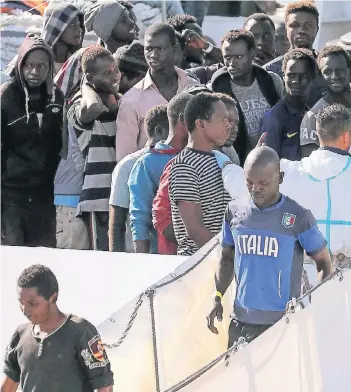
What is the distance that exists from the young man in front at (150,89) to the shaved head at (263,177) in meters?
2.12

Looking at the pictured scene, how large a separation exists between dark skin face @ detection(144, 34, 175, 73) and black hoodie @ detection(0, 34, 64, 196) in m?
0.66

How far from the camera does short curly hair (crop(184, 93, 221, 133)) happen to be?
5891mm

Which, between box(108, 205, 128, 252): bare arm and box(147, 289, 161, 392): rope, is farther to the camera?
box(108, 205, 128, 252): bare arm

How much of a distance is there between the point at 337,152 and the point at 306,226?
28.5 inches

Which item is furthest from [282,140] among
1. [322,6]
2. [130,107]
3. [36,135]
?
[322,6]

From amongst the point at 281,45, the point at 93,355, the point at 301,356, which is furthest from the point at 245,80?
the point at 93,355

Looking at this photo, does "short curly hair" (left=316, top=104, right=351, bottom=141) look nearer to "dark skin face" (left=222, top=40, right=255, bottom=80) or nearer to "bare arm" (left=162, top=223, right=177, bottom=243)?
"bare arm" (left=162, top=223, right=177, bottom=243)

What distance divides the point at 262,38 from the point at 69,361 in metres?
4.66

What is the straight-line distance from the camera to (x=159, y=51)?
290 inches

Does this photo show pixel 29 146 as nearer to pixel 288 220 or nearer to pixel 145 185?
pixel 145 185

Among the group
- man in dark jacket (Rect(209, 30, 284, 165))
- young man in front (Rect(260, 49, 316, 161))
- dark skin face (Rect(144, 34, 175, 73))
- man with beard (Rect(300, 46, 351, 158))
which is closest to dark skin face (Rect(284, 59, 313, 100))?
young man in front (Rect(260, 49, 316, 161))

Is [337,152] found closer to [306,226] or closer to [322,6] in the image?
[306,226]

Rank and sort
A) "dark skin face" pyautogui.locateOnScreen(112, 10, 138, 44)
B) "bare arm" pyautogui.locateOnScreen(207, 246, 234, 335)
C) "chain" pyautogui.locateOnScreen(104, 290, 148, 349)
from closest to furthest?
"bare arm" pyautogui.locateOnScreen(207, 246, 234, 335) → "chain" pyautogui.locateOnScreen(104, 290, 148, 349) → "dark skin face" pyautogui.locateOnScreen(112, 10, 138, 44)

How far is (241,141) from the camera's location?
7.20 metres
